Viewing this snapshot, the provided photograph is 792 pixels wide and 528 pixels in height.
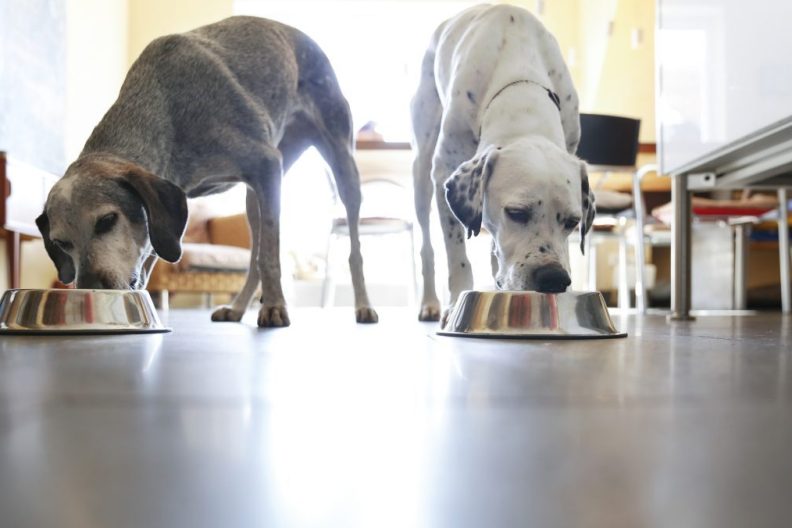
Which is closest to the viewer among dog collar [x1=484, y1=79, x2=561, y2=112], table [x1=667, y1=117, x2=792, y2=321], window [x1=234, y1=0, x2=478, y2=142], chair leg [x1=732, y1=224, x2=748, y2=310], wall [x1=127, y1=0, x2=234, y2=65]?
dog collar [x1=484, y1=79, x2=561, y2=112]

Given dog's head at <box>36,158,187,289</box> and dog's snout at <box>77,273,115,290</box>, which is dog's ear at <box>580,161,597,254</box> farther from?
dog's snout at <box>77,273,115,290</box>

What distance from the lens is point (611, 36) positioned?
8.57 m

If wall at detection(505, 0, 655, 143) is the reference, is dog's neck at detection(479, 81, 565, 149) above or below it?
below

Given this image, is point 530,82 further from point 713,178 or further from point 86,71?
point 86,71

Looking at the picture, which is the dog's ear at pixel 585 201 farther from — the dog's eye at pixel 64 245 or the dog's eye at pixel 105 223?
the dog's eye at pixel 64 245

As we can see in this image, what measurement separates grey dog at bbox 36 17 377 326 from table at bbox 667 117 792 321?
114 cm

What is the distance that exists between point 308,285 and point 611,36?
13.4 ft

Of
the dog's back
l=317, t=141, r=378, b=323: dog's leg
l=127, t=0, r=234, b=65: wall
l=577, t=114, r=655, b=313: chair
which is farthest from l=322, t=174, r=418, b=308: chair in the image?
l=127, t=0, r=234, b=65: wall

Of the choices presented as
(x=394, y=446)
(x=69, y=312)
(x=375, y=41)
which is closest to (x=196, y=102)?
(x=69, y=312)

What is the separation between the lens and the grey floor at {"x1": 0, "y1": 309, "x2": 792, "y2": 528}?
0.42m

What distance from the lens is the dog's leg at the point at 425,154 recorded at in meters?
2.95

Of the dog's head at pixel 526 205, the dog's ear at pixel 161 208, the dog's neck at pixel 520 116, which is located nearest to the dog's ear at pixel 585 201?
the dog's head at pixel 526 205

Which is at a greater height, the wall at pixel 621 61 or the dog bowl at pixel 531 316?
the wall at pixel 621 61

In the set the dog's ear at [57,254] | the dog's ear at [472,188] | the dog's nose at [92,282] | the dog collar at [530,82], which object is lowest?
the dog's nose at [92,282]
